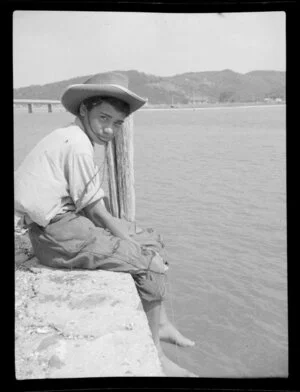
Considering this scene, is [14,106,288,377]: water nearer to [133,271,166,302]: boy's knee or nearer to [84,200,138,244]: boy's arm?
[133,271,166,302]: boy's knee

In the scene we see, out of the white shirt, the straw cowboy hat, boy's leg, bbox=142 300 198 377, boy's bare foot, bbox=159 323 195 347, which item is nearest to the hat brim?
the straw cowboy hat

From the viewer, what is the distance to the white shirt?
315 centimetres

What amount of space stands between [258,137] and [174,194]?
60 centimetres

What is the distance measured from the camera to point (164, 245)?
3.41m

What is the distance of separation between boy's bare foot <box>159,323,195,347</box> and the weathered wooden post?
74 centimetres

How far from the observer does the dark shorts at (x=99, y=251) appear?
328 cm

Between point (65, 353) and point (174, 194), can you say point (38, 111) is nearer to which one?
point (174, 194)

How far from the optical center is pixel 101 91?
319 cm

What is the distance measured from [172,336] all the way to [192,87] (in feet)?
4.75

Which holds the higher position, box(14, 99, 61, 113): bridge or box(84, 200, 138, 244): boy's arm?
box(14, 99, 61, 113): bridge

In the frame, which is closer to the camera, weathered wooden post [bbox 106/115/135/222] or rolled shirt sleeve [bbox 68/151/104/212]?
rolled shirt sleeve [bbox 68/151/104/212]

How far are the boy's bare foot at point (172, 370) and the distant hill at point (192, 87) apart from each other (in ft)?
4.87

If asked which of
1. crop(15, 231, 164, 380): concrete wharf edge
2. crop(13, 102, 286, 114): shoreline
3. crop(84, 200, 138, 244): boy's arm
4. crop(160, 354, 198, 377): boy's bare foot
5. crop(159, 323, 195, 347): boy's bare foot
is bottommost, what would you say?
crop(160, 354, 198, 377): boy's bare foot

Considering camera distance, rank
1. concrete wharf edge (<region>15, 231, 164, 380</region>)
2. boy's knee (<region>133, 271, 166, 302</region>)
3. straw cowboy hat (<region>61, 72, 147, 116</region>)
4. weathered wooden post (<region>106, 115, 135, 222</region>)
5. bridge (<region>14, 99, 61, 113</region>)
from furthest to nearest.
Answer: weathered wooden post (<region>106, 115, 135, 222</region>)
boy's knee (<region>133, 271, 166, 302</region>)
straw cowboy hat (<region>61, 72, 147, 116</region>)
bridge (<region>14, 99, 61, 113</region>)
concrete wharf edge (<region>15, 231, 164, 380</region>)
